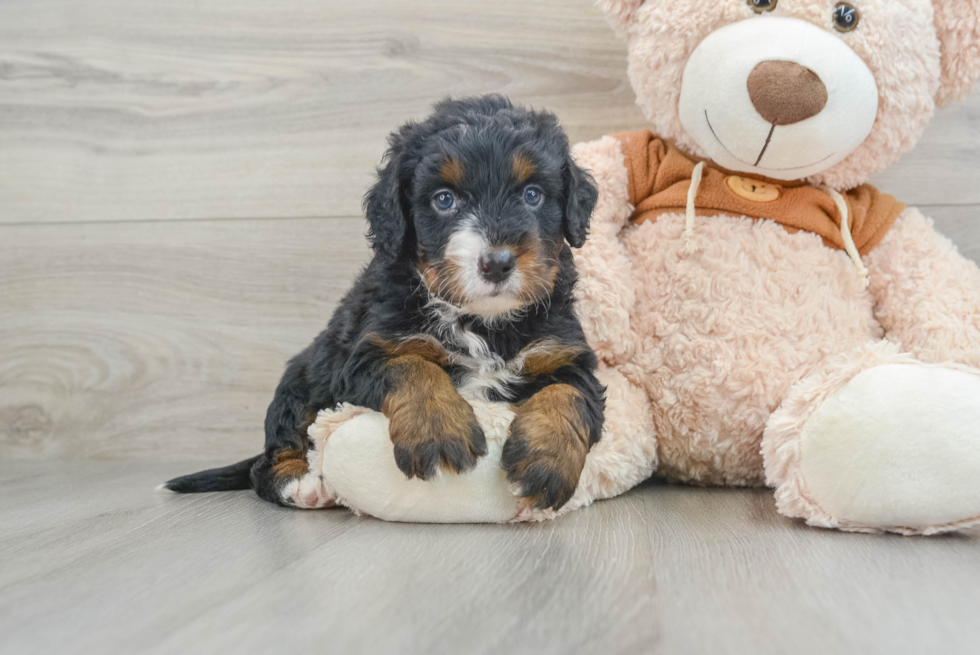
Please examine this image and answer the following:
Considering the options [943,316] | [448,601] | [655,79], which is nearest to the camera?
[448,601]

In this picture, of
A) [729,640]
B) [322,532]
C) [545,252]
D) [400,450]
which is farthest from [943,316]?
[322,532]

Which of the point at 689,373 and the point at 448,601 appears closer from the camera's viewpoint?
the point at 448,601

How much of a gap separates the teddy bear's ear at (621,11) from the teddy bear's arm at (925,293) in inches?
37.2

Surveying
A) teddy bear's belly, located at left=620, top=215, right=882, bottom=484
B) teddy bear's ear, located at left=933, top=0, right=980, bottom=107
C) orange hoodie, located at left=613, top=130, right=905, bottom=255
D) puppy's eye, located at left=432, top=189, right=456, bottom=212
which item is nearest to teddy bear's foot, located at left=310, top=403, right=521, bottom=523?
A: puppy's eye, located at left=432, top=189, right=456, bottom=212

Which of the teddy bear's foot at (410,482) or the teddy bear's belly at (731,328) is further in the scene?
the teddy bear's belly at (731,328)

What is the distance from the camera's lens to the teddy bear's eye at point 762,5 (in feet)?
6.21

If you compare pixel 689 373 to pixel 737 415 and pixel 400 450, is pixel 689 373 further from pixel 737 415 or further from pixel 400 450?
pixel 400 450

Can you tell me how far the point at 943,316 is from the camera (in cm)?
194

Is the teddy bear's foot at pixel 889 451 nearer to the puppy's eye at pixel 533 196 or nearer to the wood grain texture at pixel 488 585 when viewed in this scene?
the wood grain texture at pixel 488 585

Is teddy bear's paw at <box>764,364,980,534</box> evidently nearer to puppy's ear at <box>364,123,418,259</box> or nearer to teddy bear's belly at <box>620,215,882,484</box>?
teddy bear's belly at <box>620,215,882,484</box>

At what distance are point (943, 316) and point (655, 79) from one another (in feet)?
3.18

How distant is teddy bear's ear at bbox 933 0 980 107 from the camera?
1932 millimetres

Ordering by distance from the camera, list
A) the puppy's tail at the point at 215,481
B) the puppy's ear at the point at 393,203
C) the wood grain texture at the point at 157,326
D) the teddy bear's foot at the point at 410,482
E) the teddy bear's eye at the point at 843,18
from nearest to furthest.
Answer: the teddy bear's foot at the point at 410,482 < the puppy's ear at the point at 393,203 < the teddy bear's eye at the point at 843,18 < the puppy's tail at the point at 215,481 < the wood grain texture at the point at 157,326

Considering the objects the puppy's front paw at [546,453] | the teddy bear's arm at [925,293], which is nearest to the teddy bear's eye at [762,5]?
the teddy bear's arm at [925,293]
